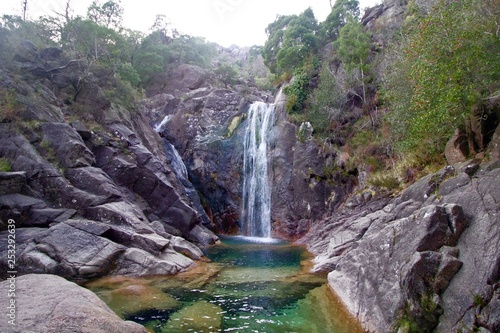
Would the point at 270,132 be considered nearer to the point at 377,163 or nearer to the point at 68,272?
the point at 377,163

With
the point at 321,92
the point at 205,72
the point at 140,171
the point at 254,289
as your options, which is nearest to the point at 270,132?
the point at 321,92

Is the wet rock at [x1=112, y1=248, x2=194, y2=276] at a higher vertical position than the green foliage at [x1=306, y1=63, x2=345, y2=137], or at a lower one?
lower

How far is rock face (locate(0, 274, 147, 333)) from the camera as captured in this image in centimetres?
617

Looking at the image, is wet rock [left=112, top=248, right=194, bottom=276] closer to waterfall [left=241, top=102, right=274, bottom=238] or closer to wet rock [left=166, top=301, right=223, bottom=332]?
wet rock [left=166, top=301, right=223, bottom=332]

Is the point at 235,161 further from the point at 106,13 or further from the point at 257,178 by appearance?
the point at 106,13

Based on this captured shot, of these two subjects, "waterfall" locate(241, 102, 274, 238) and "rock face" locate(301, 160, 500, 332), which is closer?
"rock face" locate(301, 160, 500, 332)

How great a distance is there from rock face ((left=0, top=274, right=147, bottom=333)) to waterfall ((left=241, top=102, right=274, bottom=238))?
2082cm

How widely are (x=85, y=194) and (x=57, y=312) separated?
422 inches

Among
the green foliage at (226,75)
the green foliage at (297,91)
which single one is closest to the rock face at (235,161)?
the green foliage at (297,91)

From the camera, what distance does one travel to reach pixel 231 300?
34.6 feet

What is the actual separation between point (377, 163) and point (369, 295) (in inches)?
589

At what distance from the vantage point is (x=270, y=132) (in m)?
31.3

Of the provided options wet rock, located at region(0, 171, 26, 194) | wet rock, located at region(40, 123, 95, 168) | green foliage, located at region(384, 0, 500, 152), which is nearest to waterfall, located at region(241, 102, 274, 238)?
wet rock, located at region(40, 123, 95, 168)

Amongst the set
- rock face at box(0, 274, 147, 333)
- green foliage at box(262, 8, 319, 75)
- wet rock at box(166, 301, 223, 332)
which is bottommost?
wet rock at box(166, 301, 223, 332)
